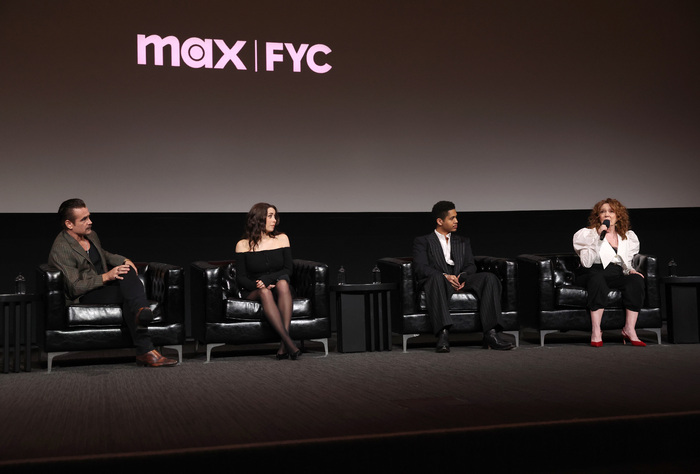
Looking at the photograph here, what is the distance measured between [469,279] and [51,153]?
3115mm

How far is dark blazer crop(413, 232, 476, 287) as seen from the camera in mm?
5367

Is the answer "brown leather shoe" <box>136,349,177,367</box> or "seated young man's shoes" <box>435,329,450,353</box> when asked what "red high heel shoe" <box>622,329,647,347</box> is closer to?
"seated young man's shoes" <box>435,329,450,353</box>

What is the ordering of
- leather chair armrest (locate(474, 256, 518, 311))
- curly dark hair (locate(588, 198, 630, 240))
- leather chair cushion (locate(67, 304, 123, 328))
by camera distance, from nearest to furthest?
1. leather chair cushion (locate(67, 304, 123, 328))
2. leather chair armrest (locate(474, 256, 518, 311))
3. curly dark hair (locate(588, 198, 630, 240))

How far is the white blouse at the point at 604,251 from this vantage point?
5430 millimetres

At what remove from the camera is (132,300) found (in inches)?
181

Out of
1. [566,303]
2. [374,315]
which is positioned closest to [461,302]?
[374,315]

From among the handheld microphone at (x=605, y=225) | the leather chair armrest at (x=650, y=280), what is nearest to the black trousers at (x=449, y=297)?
the handheld microphone at (x=605, y=225)

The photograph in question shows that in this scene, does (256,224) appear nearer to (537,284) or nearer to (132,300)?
(132,300)

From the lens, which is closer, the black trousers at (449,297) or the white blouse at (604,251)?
the black trousers at (449,297)

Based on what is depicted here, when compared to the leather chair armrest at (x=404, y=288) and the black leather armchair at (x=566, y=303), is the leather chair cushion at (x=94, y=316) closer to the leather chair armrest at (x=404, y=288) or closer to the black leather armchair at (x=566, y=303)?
the leather chair armrest at (x=404, y=288)

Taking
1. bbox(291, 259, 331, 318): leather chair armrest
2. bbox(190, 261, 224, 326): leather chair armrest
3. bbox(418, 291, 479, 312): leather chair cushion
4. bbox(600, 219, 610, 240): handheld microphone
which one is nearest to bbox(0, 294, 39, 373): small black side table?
bbox(190, 261, 224, 326): leather chair armrest

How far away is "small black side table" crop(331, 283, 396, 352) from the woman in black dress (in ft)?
1.40

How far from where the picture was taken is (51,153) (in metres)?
5.46

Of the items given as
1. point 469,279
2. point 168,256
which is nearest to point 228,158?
point 168,256
